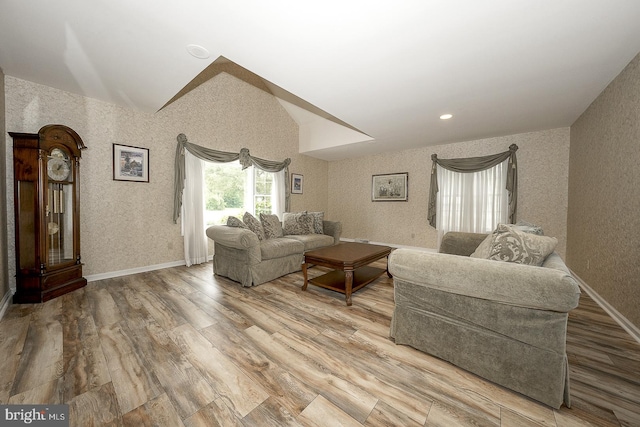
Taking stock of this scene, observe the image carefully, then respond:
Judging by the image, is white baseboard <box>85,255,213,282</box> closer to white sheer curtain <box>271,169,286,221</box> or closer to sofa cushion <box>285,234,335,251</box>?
sofa cushion <box>285,234,335,251</box>

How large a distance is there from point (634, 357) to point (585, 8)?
2.39m

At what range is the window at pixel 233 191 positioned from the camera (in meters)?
4.33

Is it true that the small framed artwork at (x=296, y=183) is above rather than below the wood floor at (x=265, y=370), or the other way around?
above

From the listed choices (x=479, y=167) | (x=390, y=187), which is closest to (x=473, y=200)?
(x=479, y=167)

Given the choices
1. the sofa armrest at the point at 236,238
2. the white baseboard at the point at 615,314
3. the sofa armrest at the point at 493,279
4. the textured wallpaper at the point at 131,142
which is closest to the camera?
the sofa armrest at the point at 493,279

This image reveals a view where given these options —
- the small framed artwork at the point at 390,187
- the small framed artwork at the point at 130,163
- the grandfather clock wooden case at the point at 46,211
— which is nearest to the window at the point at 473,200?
the small framed artwork at the point at 390,187

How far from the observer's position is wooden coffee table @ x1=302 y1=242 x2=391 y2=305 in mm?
2449

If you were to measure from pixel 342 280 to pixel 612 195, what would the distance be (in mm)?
2872

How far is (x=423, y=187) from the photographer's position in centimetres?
523

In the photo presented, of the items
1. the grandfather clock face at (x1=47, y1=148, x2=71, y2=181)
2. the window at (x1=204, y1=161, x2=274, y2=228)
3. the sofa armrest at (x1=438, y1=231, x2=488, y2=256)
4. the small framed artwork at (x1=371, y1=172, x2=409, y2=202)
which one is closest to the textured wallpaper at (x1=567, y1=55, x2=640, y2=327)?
the sofa armrest at (x1=438, y1=231, x2=488, y2=256)

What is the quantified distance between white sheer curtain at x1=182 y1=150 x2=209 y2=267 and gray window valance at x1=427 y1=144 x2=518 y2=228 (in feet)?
14.7

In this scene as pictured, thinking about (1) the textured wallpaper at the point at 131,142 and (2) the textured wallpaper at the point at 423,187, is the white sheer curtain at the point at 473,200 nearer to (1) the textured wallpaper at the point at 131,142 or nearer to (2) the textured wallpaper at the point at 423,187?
(2) the textured wallpaper at the point at 423,187

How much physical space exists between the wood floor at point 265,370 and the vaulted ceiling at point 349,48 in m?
2.34

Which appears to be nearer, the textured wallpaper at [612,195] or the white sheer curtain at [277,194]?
the textured wallpaper at [612,195]
